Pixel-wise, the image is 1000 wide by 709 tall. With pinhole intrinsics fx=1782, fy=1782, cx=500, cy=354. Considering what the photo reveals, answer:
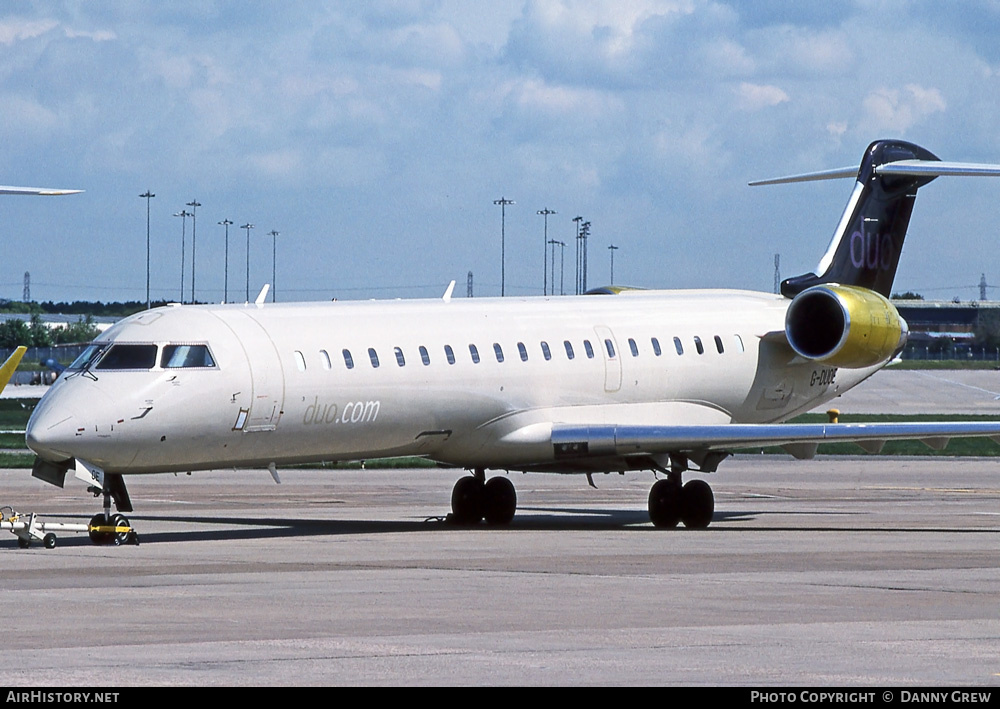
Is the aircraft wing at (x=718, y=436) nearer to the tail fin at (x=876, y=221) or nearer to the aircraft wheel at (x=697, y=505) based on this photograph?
the aircraft wheel at (x=697, y=505)

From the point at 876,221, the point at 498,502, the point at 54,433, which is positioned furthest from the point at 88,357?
the point at 876,221

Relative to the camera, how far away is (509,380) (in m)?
26.2

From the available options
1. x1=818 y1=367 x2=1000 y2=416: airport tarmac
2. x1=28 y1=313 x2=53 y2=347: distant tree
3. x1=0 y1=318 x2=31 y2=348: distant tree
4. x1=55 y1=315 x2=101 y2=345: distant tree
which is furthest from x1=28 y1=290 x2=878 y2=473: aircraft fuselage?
x1=0 y1=318 x2=31 y2=348: distant tree

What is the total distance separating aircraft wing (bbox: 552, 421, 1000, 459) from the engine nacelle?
267cm

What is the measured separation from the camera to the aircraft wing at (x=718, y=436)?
985 inches

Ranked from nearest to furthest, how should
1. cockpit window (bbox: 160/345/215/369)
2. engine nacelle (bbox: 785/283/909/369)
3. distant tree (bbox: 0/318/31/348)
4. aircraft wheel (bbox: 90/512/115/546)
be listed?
aircraft wheel (bbox: 90/512/115/546) < cockpit window (bbox: 160/345/215/369) < engine nacelle (bbox: 785/283/909/369) < distant tree (bbox: 0/318/31/348)

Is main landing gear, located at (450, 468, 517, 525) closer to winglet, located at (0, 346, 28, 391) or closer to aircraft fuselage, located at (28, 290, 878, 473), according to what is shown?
aircraft fuselage, located at (28, 290, 878, 473)

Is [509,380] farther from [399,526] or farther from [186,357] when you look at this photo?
[186,357]

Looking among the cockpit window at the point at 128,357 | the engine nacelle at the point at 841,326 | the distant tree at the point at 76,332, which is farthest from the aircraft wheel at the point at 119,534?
the distant tree at the point at 76,332

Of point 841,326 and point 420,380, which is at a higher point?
point 841,326

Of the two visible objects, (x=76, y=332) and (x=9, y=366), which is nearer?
(x=9, y=366)

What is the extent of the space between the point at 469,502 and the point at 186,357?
6596 mm

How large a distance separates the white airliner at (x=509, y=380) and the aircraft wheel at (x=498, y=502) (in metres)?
0.03

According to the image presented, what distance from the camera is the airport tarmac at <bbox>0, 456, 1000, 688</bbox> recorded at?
11.9 metres
